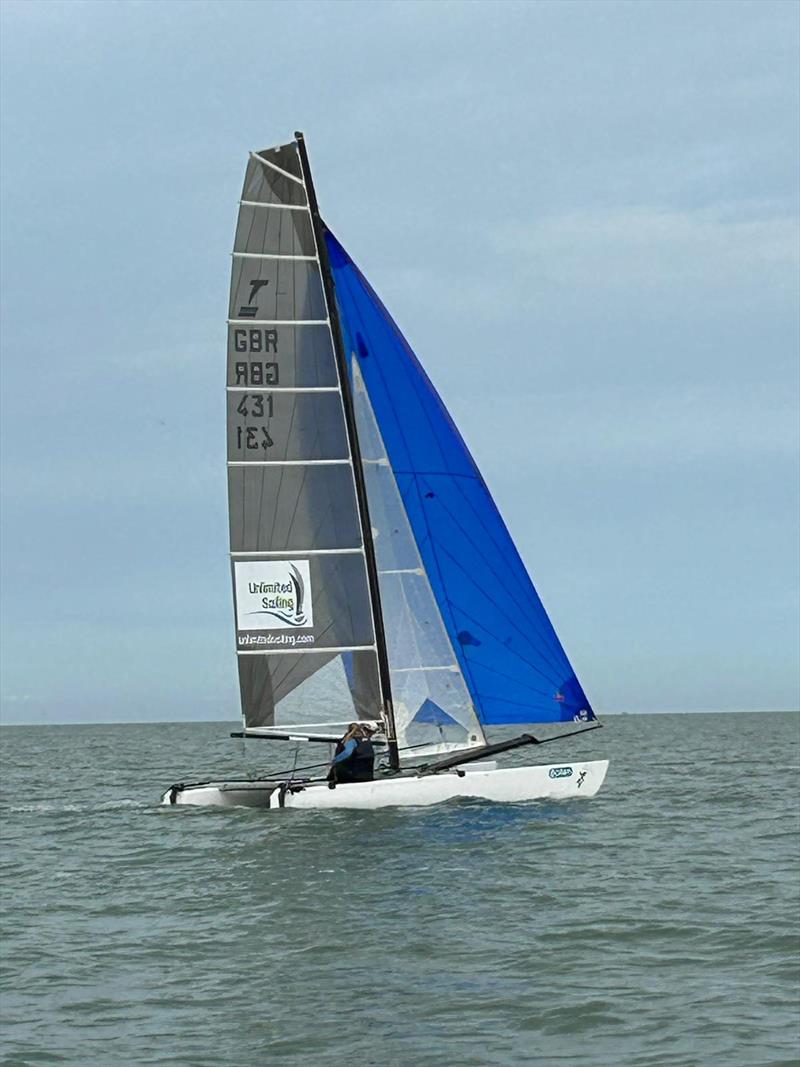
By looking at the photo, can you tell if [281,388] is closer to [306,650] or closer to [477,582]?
[306,650]

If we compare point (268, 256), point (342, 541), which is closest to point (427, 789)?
A: point (342, 541)

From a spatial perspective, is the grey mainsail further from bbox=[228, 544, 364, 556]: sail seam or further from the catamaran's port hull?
the catamaran's port hull

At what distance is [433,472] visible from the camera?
94.2 ft

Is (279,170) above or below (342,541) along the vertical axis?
above

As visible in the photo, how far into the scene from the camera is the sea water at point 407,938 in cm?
1215

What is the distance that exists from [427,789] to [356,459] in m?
5.99

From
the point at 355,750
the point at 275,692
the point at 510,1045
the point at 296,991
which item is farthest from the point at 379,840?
the point at 510,1045

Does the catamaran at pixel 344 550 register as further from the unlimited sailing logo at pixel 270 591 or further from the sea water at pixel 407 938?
the sea water at pixel 407 938

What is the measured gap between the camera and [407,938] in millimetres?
16094

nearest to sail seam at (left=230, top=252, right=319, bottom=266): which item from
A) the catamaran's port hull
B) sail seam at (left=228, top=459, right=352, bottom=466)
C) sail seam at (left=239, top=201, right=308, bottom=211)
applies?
sail seam at (left=239, top=201, right=308, bottom=211)

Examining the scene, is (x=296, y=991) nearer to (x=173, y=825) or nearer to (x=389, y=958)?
(x=389, y=958)

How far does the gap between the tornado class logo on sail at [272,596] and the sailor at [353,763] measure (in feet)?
8.05

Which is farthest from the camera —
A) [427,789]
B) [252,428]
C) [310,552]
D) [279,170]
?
[310,552]

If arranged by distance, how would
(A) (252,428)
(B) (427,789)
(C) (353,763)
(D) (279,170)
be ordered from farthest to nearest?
(D) (279,170), (A) (252,428), (C) (353,763), (B) (427,789)
